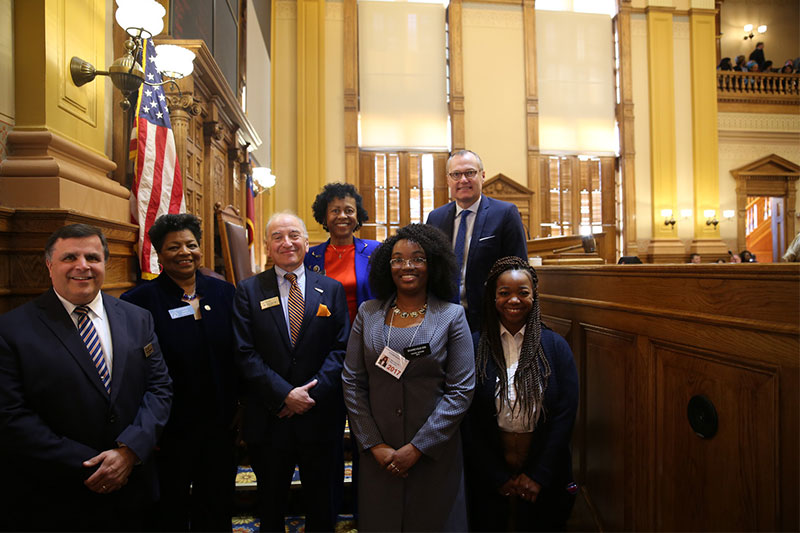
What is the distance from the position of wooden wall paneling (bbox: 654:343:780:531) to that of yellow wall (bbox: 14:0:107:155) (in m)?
3.04

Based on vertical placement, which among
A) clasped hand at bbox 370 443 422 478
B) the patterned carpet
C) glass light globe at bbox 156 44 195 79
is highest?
glass light globe at bbox 156 44 195 79

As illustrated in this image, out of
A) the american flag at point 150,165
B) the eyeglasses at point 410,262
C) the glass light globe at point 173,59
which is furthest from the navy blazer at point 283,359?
the glass light globe at point 173,59

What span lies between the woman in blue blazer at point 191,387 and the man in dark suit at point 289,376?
116 millimetres

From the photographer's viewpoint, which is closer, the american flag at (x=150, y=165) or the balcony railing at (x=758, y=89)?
the american flag at (x=150, y=165)

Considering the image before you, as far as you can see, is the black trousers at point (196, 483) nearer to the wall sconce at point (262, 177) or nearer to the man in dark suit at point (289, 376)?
the man in dark suit at point (289, 376)

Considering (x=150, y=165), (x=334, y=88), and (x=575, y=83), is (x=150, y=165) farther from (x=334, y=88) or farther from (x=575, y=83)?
(x=575, y=83)

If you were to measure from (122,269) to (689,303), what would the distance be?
9.37 ft

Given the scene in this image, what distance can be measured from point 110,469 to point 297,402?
2.05ft

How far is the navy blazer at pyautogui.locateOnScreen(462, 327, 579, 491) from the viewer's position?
1.78 metres

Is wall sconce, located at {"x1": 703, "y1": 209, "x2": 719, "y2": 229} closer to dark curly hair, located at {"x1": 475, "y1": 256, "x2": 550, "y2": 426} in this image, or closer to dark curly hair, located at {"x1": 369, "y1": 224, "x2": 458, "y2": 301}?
dark curly hair, located at {"x1": 475, "y1": 256, "x2": 550, "y2": 426}

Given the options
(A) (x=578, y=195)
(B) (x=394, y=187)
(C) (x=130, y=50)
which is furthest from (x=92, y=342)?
(A) (x=578, y=195)

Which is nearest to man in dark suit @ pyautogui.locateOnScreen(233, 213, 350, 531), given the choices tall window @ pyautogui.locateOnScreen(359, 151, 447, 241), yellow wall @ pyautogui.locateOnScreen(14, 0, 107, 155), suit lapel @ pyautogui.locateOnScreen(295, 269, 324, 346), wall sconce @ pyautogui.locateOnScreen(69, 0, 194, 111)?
suit lapel @ pyautogui.locateOnScreen(295, 269, 324, 346)

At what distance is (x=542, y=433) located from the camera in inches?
71.2

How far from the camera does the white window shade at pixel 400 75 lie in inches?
377
